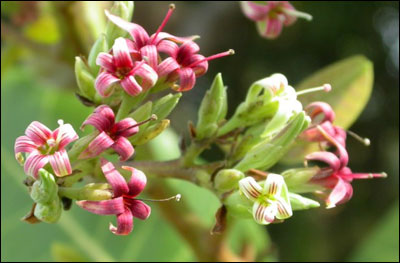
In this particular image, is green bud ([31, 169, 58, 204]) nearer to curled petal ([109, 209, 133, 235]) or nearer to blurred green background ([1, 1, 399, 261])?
curled petal ([109, 209, 133, 235])

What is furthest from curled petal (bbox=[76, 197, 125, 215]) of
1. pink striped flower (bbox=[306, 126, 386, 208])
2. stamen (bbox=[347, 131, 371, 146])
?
stamen (bbox=[347, 131, 371, 146])

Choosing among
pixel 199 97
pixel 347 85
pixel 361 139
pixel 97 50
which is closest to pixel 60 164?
pixel 97 50

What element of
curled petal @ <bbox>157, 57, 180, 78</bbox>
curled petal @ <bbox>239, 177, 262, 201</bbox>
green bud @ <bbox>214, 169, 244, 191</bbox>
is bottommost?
green bud @ <bbox>214, 169, 244, 191</bbox>

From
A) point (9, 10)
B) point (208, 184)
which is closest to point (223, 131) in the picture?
point (208, 184)

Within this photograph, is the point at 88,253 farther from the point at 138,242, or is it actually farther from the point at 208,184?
the point at 208,184

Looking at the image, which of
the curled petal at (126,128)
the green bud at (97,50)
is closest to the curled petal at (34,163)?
the curled petal at (126,128)

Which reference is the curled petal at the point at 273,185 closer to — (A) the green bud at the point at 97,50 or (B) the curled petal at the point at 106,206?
(B) the curled petal at the point at 106,206
